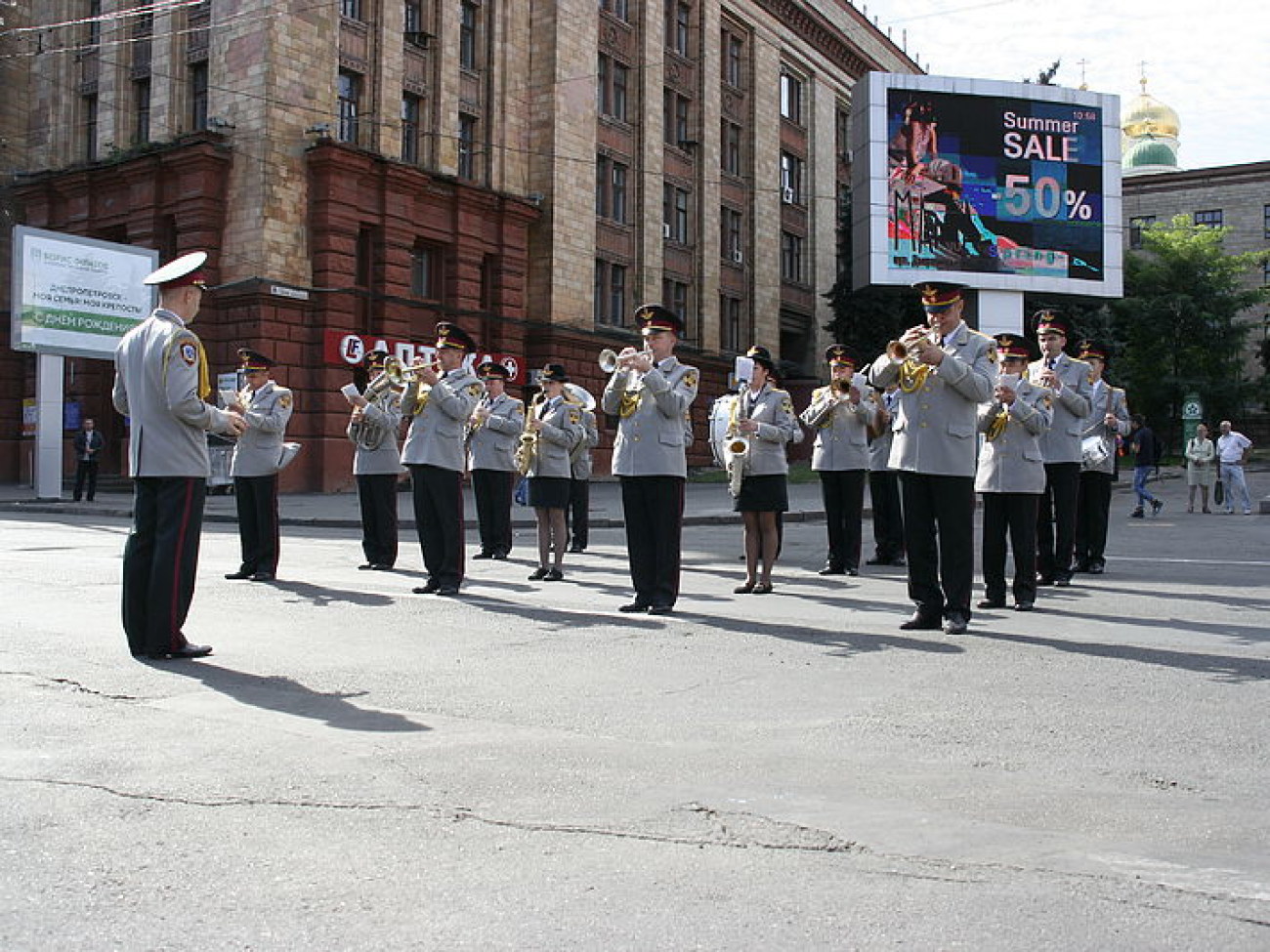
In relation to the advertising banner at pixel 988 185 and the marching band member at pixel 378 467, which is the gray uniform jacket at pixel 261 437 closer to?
the marching band member at pixel 378 467

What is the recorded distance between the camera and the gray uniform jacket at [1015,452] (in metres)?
9.39

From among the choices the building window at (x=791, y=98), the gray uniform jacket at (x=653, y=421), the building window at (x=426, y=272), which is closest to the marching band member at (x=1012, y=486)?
the gray uniform jacket at (x=653, y=421)

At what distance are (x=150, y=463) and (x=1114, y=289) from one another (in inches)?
1370

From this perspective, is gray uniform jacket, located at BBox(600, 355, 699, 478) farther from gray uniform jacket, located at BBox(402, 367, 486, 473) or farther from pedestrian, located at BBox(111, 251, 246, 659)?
pedestrian, located at BBox(111, 251, 246, 659)

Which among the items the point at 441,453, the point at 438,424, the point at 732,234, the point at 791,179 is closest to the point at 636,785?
the point at 441,453

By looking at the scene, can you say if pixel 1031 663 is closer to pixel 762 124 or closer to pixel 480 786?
pixel 480 786

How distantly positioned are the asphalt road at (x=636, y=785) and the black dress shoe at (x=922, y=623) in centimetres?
21

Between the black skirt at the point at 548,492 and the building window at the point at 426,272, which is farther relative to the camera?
the building window at the point at 426,272

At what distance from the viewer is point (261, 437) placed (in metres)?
11.5

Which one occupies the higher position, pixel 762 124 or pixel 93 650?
pixel 762 124

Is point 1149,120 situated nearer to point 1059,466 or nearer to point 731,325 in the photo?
point 731,325

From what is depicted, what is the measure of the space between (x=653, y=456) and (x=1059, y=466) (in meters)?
4.27

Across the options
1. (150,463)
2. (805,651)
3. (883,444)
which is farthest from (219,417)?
(883,444)

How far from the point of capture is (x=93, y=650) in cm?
702
